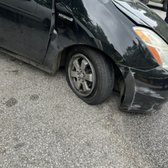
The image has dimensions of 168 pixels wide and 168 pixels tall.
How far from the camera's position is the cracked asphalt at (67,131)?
1.82 meters

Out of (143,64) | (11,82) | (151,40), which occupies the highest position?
(151,40)

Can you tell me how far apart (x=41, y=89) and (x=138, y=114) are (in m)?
1.25

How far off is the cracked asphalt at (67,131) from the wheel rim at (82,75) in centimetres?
15

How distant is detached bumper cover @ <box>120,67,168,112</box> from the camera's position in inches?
80.0

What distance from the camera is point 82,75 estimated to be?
2.47 meters

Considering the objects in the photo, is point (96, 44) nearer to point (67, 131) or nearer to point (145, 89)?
point (145, 89)

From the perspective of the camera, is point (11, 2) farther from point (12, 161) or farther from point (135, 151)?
point (135, 151)

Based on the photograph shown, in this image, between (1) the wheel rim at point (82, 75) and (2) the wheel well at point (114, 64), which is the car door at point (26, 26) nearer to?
(2) the wheel well at point (114, 64)

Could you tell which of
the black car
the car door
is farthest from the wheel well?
the car door

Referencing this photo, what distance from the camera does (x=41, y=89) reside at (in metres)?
2.64

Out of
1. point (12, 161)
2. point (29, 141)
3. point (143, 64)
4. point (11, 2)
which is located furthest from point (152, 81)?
point (11, 2)

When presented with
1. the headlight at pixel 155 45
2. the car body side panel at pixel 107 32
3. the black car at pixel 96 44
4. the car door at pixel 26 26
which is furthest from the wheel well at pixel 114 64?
the headlight at pixel 155 45

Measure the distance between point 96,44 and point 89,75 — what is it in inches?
16.3

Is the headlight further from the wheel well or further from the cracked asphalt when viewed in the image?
the cracked asphalt
